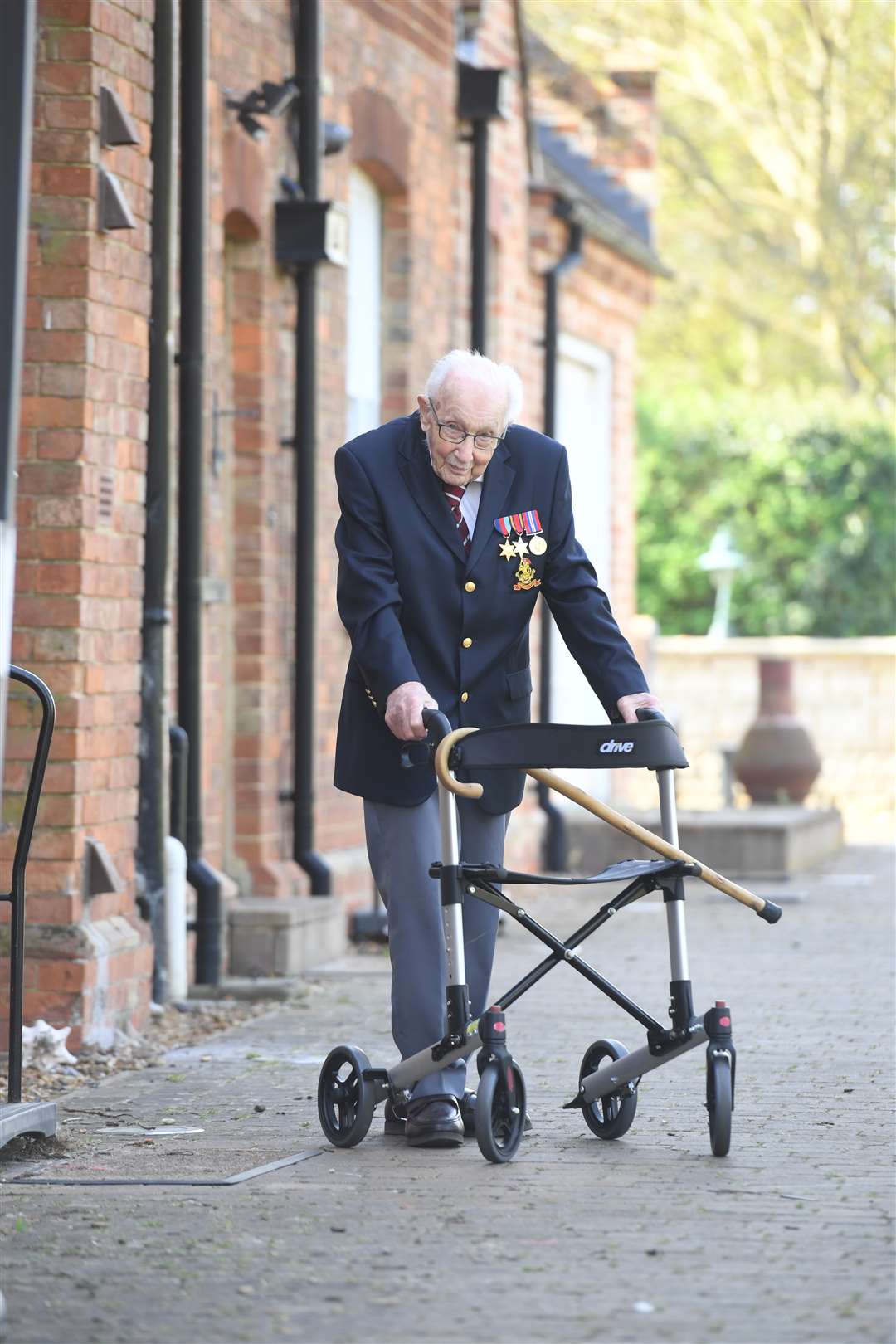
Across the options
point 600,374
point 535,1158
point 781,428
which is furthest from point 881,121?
point 535,1158

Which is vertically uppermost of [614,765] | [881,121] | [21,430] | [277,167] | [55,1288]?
[881,121]

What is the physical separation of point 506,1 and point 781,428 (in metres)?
13.8

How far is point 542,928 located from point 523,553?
0.98 m

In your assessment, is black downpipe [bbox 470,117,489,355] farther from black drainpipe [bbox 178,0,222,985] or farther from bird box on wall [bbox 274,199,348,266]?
black drainpipe [bbox 178,0,222,985]

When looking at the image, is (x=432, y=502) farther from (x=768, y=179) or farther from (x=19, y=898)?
(x=768, y=179)

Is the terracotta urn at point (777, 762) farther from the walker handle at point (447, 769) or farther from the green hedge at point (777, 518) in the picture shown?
the walker handle at point (447, 769)

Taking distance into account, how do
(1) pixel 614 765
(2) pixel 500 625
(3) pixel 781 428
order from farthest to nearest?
(3) pixel 781 428 < (2) pixel 500 625 < (1) pixel 614 765

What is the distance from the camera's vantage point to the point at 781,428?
2741 centimetres

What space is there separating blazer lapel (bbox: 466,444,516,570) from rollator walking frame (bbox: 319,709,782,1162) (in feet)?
1.82

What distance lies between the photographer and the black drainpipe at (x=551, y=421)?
14.2 meters

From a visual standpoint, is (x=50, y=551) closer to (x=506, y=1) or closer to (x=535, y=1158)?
(x=535, y=1158)

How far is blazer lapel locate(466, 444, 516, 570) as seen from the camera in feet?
18.7

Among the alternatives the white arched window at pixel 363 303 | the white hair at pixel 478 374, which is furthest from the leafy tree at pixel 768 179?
the white hair at pixel 478 374

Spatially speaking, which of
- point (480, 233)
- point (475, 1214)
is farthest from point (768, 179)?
point (475, 1214)
